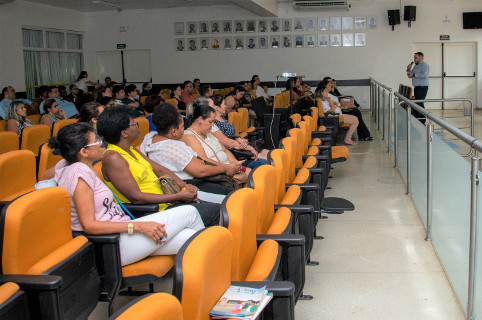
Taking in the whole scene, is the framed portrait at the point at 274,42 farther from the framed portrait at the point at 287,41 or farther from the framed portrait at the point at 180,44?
the framed portrait at the point at 180,44

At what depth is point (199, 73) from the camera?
1748 cm

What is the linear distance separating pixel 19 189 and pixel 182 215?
1532 millimetres

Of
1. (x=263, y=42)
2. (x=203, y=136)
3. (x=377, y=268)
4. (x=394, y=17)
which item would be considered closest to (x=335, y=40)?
(x=394, y=17)

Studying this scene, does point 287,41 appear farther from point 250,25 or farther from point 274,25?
point 250,25

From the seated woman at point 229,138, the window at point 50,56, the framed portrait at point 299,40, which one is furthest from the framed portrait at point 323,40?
the seated woman at point 229,138

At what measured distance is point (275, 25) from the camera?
1692 cm

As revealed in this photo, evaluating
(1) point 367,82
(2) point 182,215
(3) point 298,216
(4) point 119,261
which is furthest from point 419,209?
(1) point 367,82

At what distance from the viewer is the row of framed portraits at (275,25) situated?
652 inches

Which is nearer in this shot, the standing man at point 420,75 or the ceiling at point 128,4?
the standing man at point 420,75


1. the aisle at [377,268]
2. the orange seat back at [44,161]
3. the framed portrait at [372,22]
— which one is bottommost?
the aisle at [377,268]

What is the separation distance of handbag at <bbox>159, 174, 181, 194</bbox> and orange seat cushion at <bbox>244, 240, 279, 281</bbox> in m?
1.17

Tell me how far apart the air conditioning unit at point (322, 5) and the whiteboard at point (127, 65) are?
5.09m

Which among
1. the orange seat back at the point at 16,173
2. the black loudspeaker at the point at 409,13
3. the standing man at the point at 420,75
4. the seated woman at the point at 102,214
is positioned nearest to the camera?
the seated woman at the point at 102,214

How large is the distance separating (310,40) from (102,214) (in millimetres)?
14693
